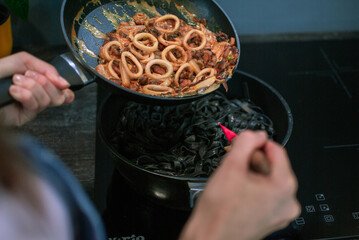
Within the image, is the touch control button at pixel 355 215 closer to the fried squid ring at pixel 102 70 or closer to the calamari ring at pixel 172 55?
the calamari ring at pixel 172 55

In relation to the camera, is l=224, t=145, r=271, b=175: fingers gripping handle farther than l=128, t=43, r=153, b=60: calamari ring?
No

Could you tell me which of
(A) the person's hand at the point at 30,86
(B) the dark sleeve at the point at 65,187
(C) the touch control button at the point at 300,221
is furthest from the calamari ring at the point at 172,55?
(B) the dark sleeve at the point at 65,187

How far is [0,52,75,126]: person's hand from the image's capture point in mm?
961

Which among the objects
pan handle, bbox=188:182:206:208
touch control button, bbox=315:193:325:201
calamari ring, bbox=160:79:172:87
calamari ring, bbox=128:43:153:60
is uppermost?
Answer: calamari ring, bbox=128:43:153:60

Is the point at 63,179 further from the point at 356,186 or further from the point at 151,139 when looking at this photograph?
the point at 356,186

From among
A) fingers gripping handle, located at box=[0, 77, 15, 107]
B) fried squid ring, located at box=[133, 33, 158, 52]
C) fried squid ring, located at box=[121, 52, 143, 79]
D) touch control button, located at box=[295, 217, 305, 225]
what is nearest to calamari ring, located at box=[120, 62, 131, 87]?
fried squid ring, located at box=[121, 52, 143, 79]

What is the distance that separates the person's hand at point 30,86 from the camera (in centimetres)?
96

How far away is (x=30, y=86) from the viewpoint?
969 mm

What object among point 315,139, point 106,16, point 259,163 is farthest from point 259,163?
point 315,139

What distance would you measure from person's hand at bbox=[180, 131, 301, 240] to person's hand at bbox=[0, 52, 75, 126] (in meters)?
0.57

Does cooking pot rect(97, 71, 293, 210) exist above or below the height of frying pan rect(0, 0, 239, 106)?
below

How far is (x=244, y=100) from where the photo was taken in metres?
1.51

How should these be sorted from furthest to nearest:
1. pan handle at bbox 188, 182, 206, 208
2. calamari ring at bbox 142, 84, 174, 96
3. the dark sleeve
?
calamari ring at bbox 142, 84, 174, 96
pan handle at bbox 188, 182, 206, 208
the dark sleeve

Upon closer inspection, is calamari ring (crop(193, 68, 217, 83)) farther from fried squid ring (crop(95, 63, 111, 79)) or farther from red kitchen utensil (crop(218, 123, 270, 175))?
red kitchen utensil (crop(218, 123, 270, 175))
